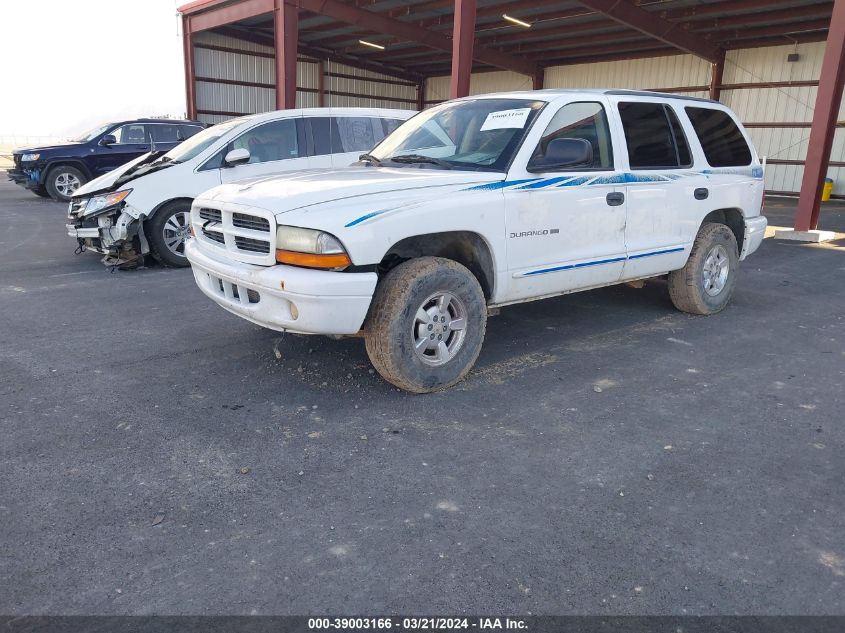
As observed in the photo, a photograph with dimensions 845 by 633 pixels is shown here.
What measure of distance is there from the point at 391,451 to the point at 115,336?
2.94 m

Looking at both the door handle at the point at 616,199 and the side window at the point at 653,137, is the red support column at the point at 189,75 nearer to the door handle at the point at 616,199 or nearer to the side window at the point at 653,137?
the side window at the point at 653,137

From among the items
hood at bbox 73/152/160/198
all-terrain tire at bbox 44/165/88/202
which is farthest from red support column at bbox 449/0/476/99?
all-terrain tire at bbox 44/165/88/202

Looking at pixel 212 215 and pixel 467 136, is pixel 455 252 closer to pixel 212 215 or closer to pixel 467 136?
pixel 467 136

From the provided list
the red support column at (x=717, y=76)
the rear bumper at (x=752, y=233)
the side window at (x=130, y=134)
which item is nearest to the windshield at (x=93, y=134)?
the side window at (x=130, y=134)

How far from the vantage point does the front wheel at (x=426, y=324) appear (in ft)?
12.5

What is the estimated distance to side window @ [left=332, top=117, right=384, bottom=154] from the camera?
875cm

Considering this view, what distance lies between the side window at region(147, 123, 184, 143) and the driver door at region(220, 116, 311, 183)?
7.29 meters

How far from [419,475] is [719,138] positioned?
4466 millimetres

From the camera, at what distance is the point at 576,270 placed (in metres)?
4.65

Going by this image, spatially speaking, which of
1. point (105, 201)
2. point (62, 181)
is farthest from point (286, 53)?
point (105, 201)

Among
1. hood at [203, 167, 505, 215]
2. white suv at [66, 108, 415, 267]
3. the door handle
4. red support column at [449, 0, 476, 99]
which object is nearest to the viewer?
hood at [203, 167, 505, 215]

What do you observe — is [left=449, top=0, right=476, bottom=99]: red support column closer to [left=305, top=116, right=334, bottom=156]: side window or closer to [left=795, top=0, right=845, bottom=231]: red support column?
[left=305, top=116, right=334, bottom=156]: side window

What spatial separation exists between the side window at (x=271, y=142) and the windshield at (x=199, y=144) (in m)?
0.24

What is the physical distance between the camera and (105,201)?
757cm
